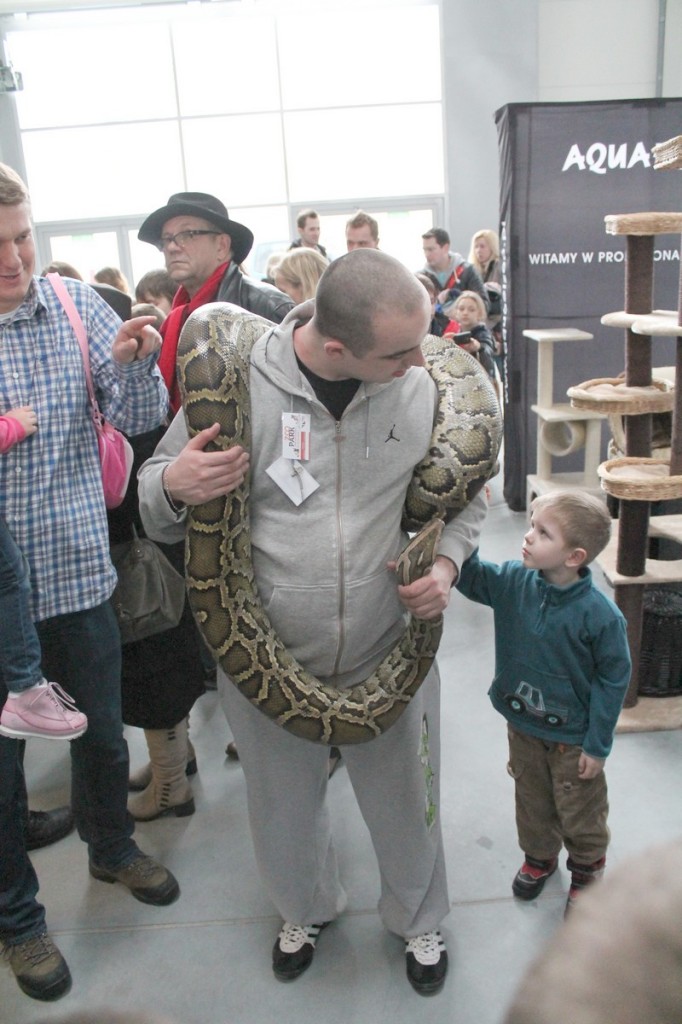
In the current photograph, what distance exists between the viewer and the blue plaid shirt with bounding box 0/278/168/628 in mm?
2207

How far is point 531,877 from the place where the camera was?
2.68 meters

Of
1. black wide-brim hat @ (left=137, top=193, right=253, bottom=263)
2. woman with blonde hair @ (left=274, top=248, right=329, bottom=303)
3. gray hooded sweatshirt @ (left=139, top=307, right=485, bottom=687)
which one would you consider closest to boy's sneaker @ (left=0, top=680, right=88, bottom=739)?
gray hooded sweatshirt @ (left=139, top=307, right=485, bottom=687)

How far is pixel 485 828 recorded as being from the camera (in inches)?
119

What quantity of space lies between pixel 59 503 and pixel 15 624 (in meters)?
0.35

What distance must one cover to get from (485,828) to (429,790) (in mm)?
877

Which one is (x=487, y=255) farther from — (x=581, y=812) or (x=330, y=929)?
(x=330, y=929)

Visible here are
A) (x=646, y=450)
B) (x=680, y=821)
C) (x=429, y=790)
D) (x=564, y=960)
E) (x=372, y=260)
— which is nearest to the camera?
(x=564, y=960)

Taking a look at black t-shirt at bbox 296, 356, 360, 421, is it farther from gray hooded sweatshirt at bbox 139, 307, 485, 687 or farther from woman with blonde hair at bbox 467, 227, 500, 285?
woman with blonde hair at bbox 467, 227, 500, 285

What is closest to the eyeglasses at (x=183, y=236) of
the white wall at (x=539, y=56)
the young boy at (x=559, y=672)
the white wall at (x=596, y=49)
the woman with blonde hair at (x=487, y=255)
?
the young boy at (x=559, y=672)

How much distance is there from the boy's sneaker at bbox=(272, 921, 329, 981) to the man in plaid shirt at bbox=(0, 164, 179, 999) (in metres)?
0.63

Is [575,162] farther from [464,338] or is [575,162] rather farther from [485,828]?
[485,828]

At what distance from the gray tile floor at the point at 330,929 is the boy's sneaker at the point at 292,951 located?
0.11 feet

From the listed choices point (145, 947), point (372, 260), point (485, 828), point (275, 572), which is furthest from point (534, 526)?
point (145, 947)

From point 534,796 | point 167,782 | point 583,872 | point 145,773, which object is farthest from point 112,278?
point 583,872
